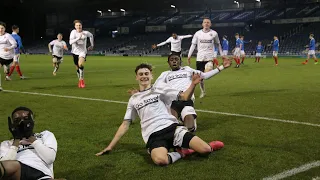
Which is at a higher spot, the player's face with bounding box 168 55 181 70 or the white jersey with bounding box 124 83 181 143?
the player's face with bounding box 168 55 181 70

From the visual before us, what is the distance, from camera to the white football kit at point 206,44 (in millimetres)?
11547

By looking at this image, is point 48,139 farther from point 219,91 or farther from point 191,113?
point 219,91

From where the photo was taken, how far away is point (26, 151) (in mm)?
3912

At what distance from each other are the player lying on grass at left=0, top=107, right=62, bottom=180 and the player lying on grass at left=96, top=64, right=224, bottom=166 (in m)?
1.57

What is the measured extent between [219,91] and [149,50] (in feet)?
148

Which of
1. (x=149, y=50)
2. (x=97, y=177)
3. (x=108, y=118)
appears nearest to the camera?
(x=97, y=177)

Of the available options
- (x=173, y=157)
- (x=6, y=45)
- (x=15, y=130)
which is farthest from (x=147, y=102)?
(x=6, y=45)

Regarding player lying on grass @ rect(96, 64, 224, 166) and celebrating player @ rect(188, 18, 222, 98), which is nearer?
player lying on grass @ rect(96, 64, 224, 166)

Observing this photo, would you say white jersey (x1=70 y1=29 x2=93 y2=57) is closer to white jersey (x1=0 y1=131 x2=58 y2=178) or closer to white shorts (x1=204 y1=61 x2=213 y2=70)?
white shorts (x1=204 y1=61 x2=213 y2=70)

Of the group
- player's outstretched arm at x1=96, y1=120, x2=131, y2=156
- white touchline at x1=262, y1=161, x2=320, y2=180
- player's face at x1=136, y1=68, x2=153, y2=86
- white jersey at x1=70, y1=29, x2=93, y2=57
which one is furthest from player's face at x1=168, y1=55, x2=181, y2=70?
white jersey at x1=70, y1=29, x2=93, y2=57

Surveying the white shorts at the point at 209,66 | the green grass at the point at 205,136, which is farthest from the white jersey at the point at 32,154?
the white shorts at the point at 209,66

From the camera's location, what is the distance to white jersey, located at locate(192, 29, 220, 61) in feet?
37.9

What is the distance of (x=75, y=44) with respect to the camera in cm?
1401

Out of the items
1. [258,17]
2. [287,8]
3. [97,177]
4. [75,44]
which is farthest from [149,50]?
[97,177]
